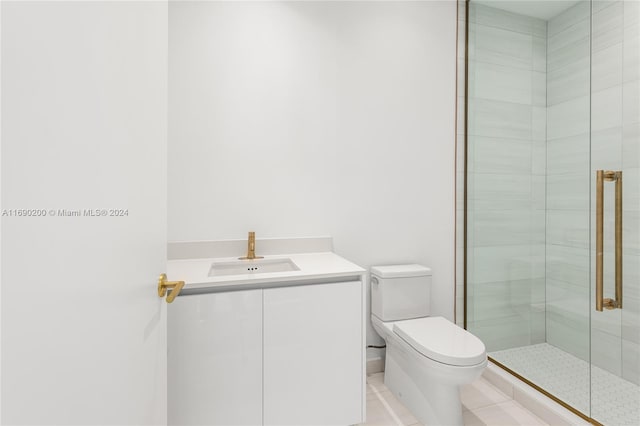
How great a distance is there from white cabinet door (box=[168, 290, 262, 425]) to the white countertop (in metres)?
0.05

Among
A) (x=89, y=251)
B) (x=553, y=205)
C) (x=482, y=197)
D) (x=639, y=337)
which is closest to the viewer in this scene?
(x=89, y=251)

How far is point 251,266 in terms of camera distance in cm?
172

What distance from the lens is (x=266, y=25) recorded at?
1.85 metres

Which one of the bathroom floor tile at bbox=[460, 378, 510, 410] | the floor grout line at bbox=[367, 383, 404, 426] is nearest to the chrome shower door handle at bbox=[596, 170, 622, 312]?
the bathroom floor tile at bbox=[460, 378, 510, 410]

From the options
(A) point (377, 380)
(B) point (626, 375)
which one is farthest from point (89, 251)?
A: (B) point (626, 375)

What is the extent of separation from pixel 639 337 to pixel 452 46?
1932 mm

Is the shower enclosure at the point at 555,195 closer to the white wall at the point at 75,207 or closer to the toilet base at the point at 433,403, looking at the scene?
the toilet base at the point at 433,403

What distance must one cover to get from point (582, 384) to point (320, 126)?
1909 millimetres

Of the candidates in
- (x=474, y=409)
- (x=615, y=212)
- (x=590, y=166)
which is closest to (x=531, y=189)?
(x=590, y=166)

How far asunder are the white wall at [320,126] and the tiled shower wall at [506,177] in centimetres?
15

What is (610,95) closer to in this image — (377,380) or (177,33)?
(377,380)

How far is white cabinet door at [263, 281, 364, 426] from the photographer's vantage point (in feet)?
4.58

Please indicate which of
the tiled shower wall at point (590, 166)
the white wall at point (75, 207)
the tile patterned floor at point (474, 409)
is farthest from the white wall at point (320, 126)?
the white wall at point (75, 207)

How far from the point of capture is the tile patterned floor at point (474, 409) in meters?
1.63
